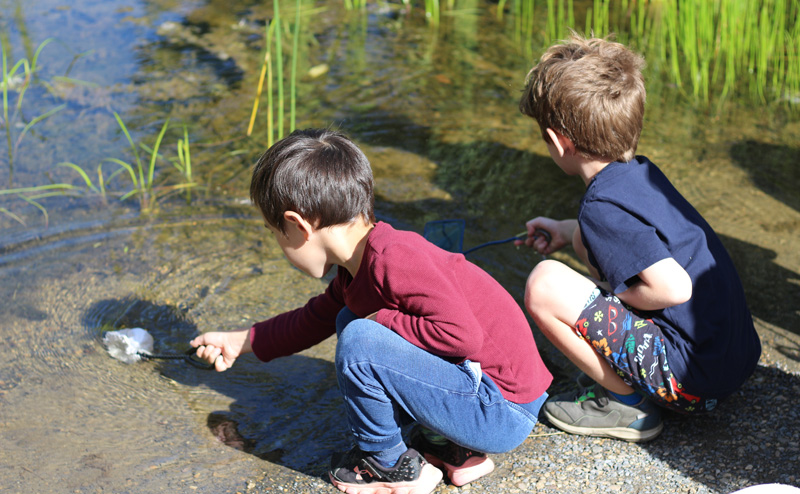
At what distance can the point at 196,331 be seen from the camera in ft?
9.46

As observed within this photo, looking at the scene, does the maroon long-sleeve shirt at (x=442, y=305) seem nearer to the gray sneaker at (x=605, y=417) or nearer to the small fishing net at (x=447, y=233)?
the gray sneaker at (x=605, y=417)

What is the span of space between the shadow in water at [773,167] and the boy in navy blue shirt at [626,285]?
65.8 inches

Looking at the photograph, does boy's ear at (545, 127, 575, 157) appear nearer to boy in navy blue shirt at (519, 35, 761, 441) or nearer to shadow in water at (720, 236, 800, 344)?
boy in navy blue shirt at (519, 35, 761, 441)

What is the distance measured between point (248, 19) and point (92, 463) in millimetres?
4696

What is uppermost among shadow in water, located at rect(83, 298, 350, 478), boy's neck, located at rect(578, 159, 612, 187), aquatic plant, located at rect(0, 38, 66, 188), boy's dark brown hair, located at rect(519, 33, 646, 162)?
boy's dark brown hair, located at rect(519, 33, 646, 162)

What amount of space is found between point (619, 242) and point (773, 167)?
232 cm

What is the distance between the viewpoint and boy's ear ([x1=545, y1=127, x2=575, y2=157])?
2277 millimetres

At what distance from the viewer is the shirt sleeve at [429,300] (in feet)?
5.96

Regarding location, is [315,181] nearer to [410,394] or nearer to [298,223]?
[298,223]

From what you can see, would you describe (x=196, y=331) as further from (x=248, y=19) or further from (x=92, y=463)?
(x=248, y=19)

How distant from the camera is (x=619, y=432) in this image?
88.3 inches

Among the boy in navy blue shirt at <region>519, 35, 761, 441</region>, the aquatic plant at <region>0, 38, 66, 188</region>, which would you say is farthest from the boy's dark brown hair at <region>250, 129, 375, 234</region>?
the aquatic plant at <region>0, 38, 66, 188</region>

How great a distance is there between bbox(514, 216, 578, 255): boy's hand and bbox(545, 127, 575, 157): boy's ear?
39 centimetres

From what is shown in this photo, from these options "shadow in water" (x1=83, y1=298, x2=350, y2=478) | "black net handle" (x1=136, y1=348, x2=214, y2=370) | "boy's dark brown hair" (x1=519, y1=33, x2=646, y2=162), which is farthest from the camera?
"black net handle" (x1=136, y1=348, x2=214, y2=370)
